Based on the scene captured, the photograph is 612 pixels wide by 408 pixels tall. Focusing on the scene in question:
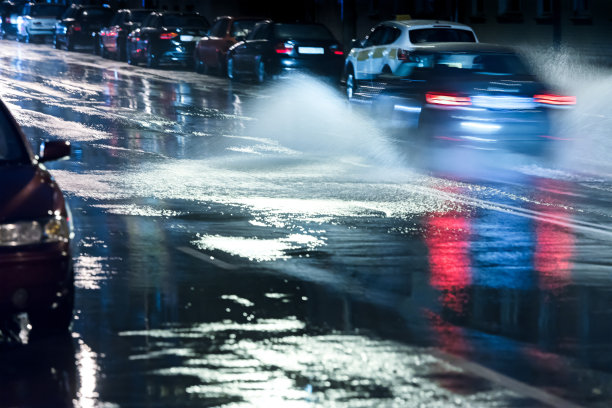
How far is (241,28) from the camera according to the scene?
36.8 metres

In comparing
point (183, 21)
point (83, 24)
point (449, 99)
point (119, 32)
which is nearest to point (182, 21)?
point (183, 21)

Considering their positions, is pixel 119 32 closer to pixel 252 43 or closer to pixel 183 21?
pixel 183 21

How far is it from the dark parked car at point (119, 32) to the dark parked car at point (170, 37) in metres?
2.97

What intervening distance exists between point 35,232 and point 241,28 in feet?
98.9

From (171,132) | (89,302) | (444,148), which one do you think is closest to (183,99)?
(171,132)

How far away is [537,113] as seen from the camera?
1700 centimetres

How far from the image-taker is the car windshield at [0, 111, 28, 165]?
799 cm

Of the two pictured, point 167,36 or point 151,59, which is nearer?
point 167,36

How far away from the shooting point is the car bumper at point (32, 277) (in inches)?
270

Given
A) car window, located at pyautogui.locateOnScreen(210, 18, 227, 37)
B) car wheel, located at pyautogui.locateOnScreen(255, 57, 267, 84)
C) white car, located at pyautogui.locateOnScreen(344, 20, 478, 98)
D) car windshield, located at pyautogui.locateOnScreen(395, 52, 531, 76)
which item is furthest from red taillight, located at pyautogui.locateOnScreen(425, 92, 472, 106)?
car window, located at pyautogui.locateOnScreen(210, 18, 227, 37)

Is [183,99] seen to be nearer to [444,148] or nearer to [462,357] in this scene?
[444,148]

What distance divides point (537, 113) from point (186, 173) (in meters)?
4.39

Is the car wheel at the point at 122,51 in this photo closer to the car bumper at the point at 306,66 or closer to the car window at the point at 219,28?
the car window at the point at 219,28

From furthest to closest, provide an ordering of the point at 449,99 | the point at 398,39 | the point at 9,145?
the point at 398,39 < the point at 449,99 < the point at 9,145
